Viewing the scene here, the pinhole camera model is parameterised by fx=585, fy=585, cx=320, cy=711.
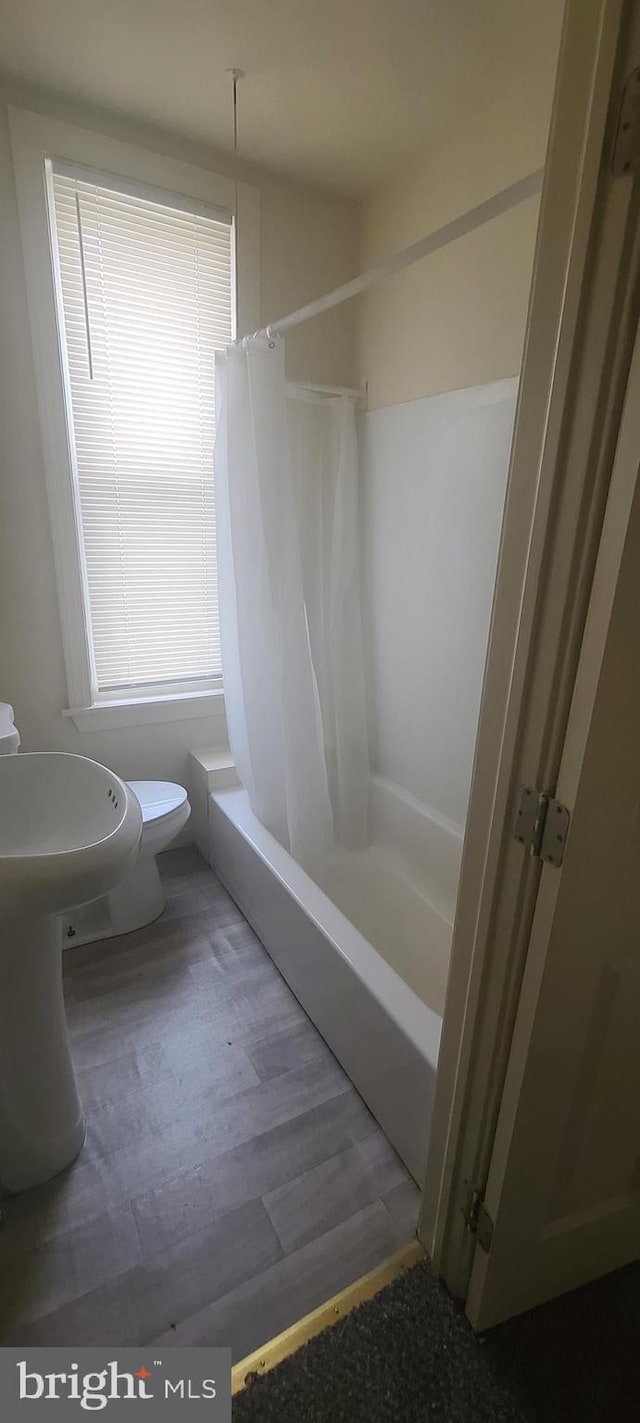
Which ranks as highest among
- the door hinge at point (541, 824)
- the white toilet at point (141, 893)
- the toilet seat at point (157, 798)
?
Result: the door hinge at point (541, 824)

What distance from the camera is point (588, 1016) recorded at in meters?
0.87

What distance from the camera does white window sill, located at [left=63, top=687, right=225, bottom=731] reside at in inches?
88.1

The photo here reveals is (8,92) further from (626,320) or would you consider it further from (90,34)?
(626,320)

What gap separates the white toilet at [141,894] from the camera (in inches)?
78.2

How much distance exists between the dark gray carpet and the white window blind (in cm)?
196

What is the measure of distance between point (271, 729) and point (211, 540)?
2.86 ft

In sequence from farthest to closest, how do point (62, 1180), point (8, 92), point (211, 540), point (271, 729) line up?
1. point (211, 540)
2. point (271, 729)
3. point (8, 92)
4. point (62, 1180)

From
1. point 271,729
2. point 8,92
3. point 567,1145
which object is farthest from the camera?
point 271,729

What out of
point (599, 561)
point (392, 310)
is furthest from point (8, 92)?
point (599, 561)

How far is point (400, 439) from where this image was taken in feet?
6.88

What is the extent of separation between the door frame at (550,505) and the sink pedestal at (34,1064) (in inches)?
30.8
